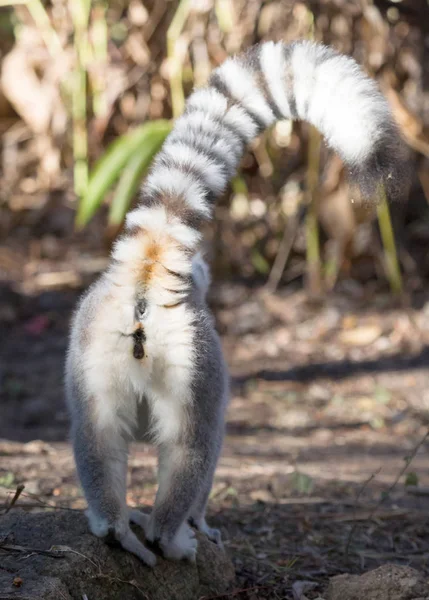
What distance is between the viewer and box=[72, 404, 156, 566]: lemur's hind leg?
2.96 meters

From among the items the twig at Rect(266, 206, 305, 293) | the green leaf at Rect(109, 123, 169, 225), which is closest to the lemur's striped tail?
the green leaf at Rect(109, 123, 169, 225)

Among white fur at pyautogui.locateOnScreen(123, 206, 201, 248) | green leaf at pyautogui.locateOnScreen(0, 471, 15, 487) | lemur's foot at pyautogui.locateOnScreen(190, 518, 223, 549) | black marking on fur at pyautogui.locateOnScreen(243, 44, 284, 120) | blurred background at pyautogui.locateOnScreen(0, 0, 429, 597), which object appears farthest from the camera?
blurred background at pyautogui.locateOnScreen(0, 0, 429, 597)

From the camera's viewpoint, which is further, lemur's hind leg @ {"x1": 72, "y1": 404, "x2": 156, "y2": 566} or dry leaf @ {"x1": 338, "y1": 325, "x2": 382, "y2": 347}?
dry leaf @ {"x1": 338, "y1": 325, "x2": 382, "y2": 347}

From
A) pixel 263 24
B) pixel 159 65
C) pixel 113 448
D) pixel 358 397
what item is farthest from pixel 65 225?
pixel 113 448

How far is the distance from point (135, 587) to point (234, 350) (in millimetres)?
4964

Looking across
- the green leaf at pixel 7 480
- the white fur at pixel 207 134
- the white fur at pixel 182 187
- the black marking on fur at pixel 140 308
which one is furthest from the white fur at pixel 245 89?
the green leaf at pixel 7 480

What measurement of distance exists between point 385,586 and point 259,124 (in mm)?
1587

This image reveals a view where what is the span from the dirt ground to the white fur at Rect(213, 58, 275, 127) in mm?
1549

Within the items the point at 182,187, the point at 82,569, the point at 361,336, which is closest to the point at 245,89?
the point at 182,187

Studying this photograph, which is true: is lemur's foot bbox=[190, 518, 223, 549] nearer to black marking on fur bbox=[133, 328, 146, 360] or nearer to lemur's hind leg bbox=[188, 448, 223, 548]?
lemur's hind leg bbox=[188, 448, 223, 548]

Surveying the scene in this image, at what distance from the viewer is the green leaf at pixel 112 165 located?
7348 mm

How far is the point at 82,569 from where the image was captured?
9.44 ft

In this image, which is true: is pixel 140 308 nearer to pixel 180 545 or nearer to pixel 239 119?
pixel 239 119

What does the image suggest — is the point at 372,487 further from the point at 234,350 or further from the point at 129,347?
the point at 234,350
